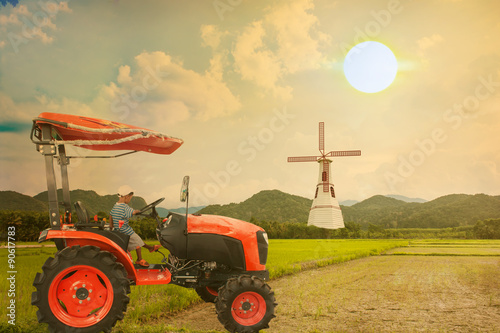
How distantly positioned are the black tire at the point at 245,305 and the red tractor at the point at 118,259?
14mm

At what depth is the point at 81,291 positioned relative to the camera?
184 inches

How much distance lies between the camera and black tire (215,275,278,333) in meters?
4.98

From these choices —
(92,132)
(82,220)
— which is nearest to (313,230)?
(82,220)

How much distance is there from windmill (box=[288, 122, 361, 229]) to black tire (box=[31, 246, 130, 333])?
46958 millimetres

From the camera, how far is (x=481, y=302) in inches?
307

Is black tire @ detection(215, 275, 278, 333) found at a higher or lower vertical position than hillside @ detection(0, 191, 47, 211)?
lower

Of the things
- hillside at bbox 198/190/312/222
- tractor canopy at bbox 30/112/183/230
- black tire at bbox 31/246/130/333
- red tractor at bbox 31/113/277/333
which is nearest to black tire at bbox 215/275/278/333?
red tractor at bbox 31/113/277/333

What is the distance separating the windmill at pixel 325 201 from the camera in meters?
49.8

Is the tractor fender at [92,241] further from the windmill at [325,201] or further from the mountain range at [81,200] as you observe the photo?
the windmill at [325,201]

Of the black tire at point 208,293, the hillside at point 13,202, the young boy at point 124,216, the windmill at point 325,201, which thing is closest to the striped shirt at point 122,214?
the young boy at point 124,216

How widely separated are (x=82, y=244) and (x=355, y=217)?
61808 millimetres

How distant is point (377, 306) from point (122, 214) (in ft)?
17.6

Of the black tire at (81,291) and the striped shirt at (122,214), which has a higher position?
the striped shirt at (122,214)

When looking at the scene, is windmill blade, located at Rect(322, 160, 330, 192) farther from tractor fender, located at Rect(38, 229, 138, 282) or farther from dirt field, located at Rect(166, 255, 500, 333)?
tractor fender, located at Rect(38, 229, 138, 282)
